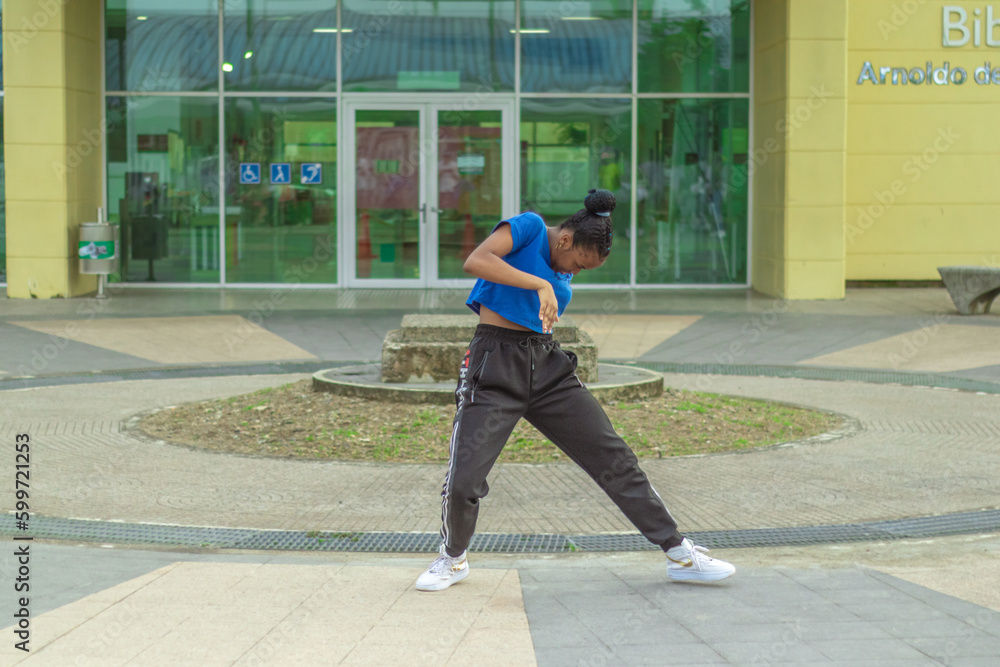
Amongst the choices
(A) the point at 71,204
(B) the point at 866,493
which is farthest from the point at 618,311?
(B) the point at 866,493

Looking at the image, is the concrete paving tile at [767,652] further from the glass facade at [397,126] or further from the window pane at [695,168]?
the window pane at [695,168]

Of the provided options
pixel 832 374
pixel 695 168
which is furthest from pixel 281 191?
pixel 832 374

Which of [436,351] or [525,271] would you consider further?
[436,351]

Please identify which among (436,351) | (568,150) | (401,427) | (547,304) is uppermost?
(568,150)

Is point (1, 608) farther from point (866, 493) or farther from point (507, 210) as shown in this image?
point (507, 210)

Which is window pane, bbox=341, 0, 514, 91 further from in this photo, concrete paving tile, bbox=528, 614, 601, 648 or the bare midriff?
concrete paving tile, bbox=528, 614, 601, 648

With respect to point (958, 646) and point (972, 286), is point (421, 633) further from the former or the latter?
point (972, 286)

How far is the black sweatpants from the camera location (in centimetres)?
451

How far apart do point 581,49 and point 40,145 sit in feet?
24.4

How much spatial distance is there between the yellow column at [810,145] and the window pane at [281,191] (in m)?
6.20

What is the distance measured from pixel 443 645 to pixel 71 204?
13.2 metres

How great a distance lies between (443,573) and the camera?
4.61m

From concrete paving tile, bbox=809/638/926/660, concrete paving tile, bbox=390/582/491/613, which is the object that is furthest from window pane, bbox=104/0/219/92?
concrete paving tile, bbox=809/638/926/660

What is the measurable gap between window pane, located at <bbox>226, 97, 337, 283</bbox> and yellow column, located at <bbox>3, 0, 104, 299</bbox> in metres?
2.39
